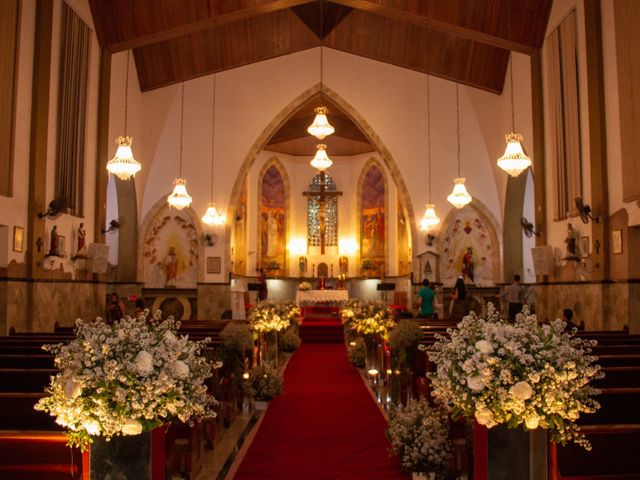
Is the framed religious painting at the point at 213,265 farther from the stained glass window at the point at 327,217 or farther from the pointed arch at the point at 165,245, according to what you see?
the stained glass window at the point at 327,217

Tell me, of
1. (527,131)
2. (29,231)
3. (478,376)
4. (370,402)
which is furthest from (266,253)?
(478,376)

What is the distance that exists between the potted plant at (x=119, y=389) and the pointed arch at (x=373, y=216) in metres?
20.1

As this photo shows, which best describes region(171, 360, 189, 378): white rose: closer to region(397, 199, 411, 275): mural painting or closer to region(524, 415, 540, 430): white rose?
region(524, 415, 540, 430): white rose

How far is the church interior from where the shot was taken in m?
5.71

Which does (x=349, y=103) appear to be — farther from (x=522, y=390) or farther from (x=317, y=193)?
(x=522, y=390)

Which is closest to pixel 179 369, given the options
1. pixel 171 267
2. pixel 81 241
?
pixel 81 241

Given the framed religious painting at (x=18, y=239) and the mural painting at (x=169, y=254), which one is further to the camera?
the mural painting at (x=169, y=254)

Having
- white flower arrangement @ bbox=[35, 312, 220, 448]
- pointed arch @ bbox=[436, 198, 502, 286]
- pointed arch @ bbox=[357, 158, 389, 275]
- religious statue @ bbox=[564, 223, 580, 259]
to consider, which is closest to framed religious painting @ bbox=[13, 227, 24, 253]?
white flower arrangement @ bbox=[35, 312, 220, 448]

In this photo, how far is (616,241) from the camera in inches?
388

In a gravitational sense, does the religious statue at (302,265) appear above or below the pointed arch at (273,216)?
below

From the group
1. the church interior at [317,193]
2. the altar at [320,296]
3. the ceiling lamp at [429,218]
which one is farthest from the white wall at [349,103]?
the altar at [320,296]

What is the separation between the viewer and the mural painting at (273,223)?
24.2 meters

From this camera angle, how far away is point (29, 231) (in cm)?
996

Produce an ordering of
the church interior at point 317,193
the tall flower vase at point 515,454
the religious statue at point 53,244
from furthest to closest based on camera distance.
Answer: the religious statue at point 53,244 → the church interior at point 317,193 → the tall flower vase at point 515,454
